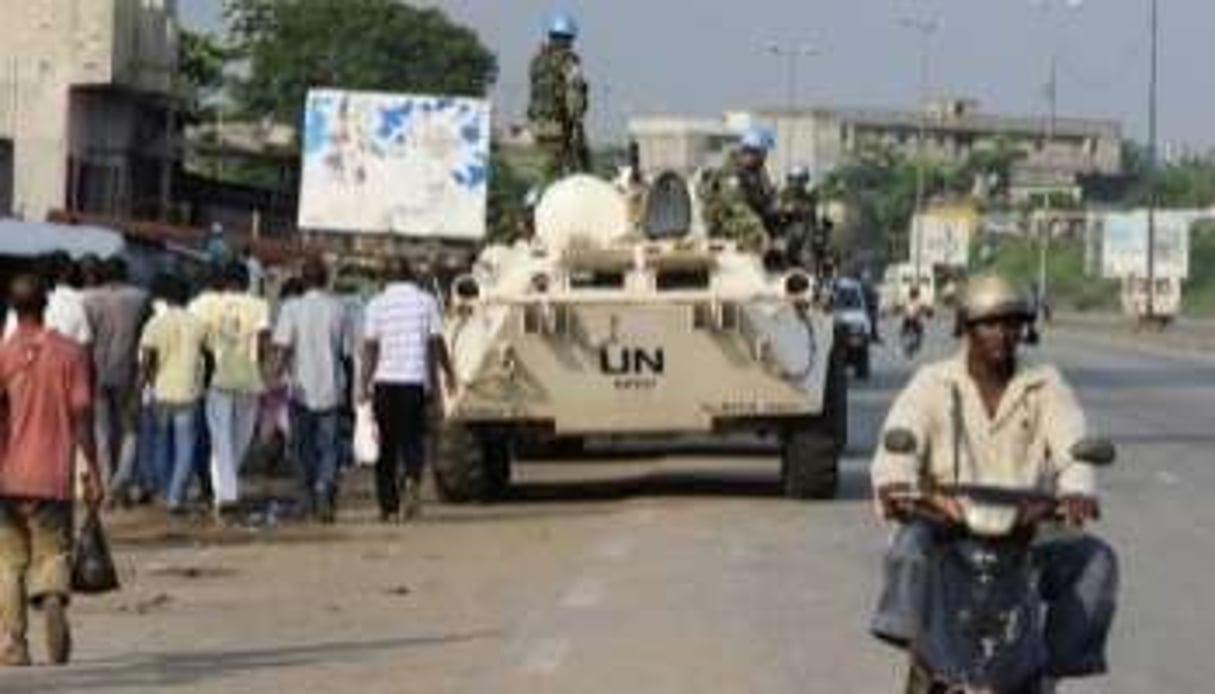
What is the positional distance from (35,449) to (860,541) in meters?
8.01

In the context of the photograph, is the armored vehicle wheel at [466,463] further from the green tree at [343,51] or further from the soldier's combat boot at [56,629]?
the green tree at [343,51]

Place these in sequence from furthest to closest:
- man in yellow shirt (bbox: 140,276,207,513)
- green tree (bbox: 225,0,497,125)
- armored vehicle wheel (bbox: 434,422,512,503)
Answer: green tree (bbox: 225,0,497,125), armored vehicle wheel (bbox: 434,422,512,503), man in yellow shirt (bbox: 140,276,207,513)

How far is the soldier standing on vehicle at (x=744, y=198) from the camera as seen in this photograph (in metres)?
23.9

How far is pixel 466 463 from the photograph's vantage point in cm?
2345

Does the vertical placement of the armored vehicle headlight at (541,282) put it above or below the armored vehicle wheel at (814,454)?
above

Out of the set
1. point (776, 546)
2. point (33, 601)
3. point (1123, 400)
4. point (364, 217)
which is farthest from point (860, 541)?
point (1123, 400)

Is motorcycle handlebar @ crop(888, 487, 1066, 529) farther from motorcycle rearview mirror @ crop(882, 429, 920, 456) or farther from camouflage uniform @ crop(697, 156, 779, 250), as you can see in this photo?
camouflage uniform @ crop(697, 156, 779, 250)

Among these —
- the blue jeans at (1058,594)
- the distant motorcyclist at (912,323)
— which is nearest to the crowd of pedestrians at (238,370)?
the blue jeans at (1058,594)

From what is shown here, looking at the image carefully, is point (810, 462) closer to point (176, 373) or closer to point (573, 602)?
point (176, 373)

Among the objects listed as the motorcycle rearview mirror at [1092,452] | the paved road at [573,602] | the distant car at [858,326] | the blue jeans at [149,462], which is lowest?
the paved road at [573,602]

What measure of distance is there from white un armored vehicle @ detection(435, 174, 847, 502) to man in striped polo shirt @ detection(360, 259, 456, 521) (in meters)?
1.04

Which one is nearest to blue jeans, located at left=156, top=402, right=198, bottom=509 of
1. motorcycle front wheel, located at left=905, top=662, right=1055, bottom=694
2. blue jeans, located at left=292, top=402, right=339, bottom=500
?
blue jeans, located at left=292, top=402, right=339, bottom=500

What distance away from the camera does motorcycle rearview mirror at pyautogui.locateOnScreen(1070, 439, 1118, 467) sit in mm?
8719

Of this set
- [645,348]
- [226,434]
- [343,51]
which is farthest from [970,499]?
[343,51]
